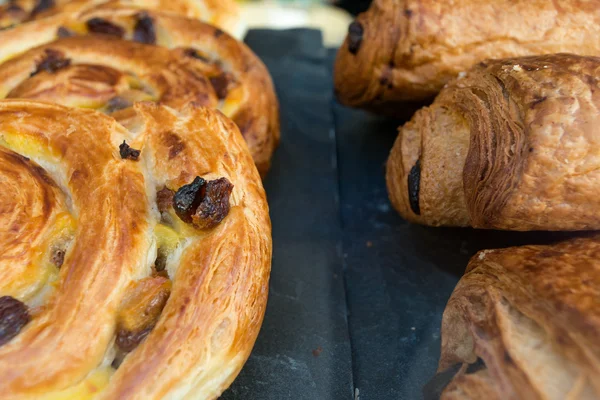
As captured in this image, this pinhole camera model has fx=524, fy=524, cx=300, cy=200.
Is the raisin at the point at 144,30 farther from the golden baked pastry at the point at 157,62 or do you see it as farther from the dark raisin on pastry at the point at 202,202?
the dark raisin on pastry at the point at 202,202

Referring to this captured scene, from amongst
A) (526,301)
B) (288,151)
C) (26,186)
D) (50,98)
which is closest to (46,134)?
(26,186)

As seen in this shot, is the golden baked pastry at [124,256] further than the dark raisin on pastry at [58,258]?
No

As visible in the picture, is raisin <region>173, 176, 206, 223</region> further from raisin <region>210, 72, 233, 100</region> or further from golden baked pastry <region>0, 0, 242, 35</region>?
golden baked pastry <region>0, 0, 242, 35</region>

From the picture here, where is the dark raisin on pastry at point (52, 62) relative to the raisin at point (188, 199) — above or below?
below

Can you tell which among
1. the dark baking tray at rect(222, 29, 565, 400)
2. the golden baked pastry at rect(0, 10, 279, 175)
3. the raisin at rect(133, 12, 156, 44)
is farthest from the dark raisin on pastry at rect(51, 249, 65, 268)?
the raisin at rect(133, 12, 156, 44)

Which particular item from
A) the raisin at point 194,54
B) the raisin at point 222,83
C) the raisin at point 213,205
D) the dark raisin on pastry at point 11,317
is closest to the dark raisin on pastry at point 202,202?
the raisin at point 213,205

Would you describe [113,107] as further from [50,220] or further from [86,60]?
[50,220]
